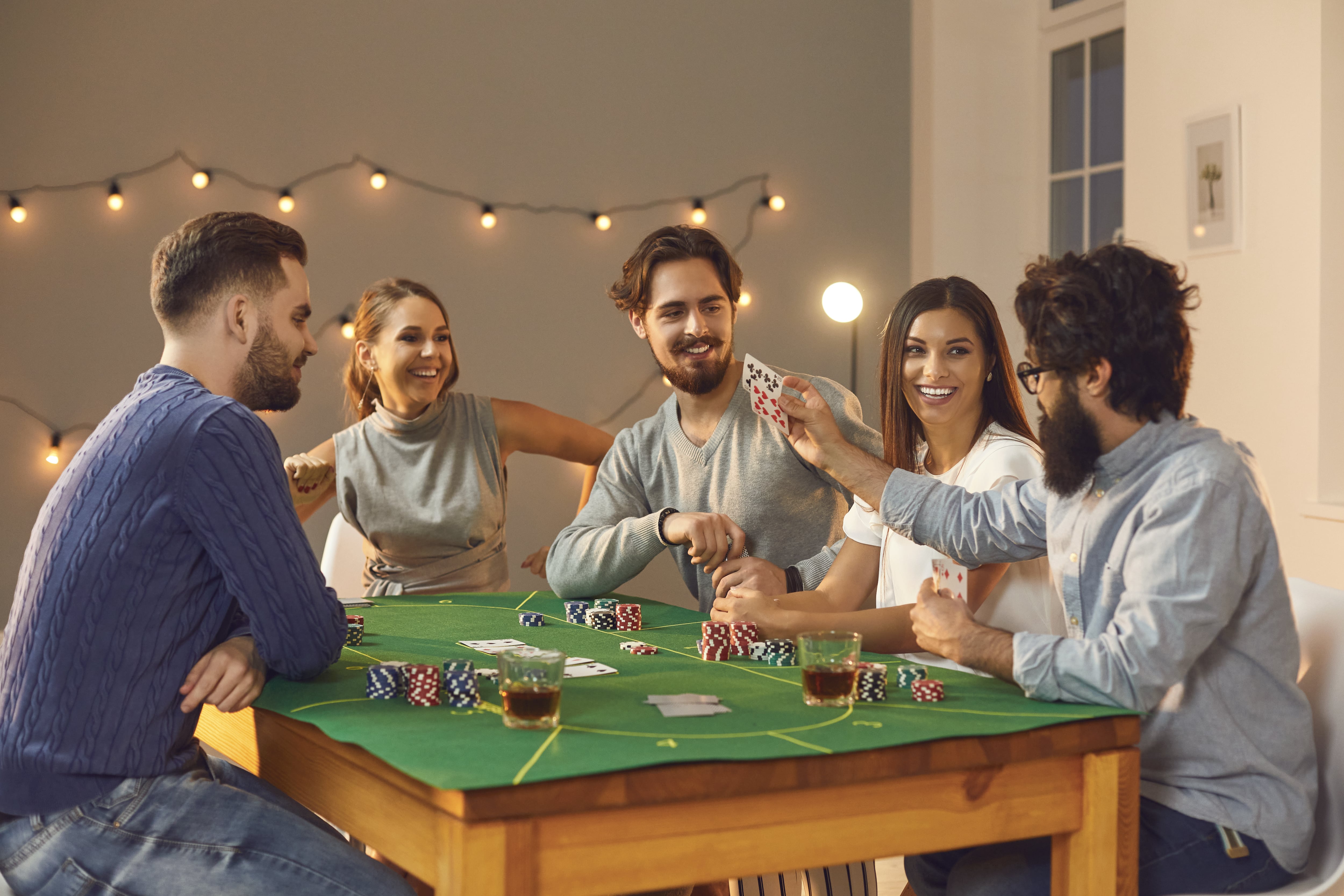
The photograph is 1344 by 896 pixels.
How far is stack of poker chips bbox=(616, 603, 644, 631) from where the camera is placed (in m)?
2.15

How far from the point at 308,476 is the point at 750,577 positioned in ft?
4.70

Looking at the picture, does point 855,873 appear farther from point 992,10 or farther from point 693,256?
point 992,10

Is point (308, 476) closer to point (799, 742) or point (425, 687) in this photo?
point (425, 687)

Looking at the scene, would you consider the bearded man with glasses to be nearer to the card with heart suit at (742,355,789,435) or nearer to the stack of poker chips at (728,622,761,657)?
the stack of poker chips at (728,622,761,657)

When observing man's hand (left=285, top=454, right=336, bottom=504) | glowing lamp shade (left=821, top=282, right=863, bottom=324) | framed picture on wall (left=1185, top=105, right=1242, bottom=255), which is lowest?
man's hand (left=285, top=454, right=336, bottom=504)

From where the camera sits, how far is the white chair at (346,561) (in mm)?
3264

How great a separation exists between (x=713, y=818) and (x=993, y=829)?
0.37 metres

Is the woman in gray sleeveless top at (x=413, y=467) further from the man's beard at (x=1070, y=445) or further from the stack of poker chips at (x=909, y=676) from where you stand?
the man's beard at (x=1070, y=445)

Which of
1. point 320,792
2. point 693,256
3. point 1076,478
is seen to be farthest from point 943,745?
point 693,256

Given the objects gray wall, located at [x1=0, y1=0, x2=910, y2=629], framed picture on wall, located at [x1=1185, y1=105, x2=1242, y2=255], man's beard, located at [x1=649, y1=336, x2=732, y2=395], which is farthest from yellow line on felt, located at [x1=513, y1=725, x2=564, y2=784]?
framed picture on wall, located at [x1=1185, y1=105, x2=1242, y2=255]

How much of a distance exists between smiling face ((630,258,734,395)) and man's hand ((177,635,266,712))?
1337 mm

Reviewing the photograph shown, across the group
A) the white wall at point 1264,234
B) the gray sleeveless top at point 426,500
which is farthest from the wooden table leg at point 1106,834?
the white wall at point 1264,234

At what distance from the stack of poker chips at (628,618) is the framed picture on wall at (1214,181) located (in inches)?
118

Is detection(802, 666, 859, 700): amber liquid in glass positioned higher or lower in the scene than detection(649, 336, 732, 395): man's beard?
lower
